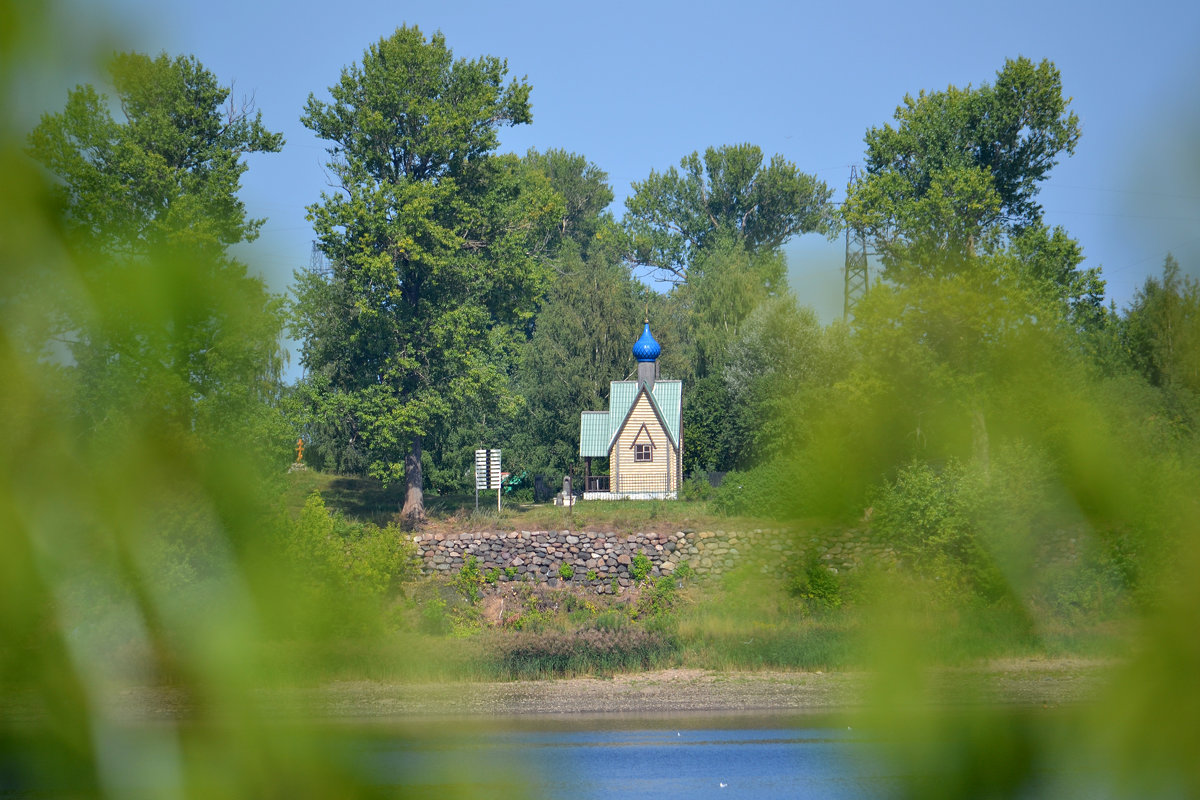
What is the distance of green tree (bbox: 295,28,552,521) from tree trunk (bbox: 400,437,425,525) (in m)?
0.05

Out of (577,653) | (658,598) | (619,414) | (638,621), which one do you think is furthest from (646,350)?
(577,653)

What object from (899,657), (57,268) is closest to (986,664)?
(899,657)

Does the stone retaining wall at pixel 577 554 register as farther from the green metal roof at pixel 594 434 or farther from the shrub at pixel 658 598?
the green metal roof at pixel 594 434

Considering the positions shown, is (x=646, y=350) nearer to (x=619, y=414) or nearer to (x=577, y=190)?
(x=619, y=414)

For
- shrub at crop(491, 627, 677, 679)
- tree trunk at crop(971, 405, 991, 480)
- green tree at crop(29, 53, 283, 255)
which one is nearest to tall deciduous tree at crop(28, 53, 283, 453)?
green tree at crop(29, 53, 283, 255)

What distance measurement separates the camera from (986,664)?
17.0 meters

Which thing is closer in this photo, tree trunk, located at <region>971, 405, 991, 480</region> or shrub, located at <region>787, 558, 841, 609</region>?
tree trunk, located at <region>971, 405, 991, 480</region>

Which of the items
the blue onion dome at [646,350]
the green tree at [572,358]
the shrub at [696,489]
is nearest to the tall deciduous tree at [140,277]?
the shrub at [696,489]

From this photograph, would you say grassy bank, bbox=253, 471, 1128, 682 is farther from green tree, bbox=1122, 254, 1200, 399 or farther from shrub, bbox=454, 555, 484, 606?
green tree, bbox=1122, 254, 1200, 399

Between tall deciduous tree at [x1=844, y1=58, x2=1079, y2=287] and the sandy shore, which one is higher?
tall deciduous tree at [x1=844, y1=58, x2=1079, y2=287]

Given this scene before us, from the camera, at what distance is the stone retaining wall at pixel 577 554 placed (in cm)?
2904

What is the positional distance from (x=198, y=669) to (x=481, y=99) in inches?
1266

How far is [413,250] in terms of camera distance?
35.8m

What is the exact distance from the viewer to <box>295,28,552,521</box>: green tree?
1427 inches
